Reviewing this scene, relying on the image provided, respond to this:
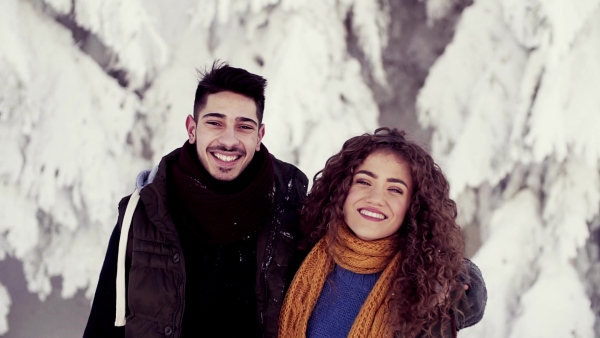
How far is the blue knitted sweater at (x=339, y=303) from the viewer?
2.03m

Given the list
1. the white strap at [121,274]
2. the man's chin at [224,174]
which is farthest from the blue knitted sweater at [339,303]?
the white strap at [121,274]

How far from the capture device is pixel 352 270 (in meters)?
2.07

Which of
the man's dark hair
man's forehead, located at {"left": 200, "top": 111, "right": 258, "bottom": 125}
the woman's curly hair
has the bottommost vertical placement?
the woman's curly hair

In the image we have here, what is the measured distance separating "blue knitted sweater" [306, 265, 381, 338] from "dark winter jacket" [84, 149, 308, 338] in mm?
173

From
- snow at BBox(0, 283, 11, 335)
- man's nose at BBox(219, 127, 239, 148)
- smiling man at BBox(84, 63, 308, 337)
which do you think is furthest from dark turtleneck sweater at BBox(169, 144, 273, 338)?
snow at BBox(0, 283, 11, 335)

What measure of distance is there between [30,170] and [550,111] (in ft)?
12.4

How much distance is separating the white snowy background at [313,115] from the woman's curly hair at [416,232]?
196 cm

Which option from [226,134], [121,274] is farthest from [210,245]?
[226,134]

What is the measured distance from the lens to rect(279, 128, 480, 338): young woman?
1.96 metres

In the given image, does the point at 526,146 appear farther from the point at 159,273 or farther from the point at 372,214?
the point at 159,273

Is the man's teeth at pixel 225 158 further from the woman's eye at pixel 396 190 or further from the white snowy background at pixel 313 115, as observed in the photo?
the white snowy background at pixel 313 115

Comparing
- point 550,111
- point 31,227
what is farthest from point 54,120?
point 550,111

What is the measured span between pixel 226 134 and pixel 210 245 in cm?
46

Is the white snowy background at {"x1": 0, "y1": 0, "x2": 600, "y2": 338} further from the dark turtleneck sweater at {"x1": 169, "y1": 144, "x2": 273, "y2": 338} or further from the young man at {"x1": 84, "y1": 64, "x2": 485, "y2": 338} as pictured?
the dark turtleneck sweater at {"x1": 169, "y1": 144, "x2": 273, "y2": 338}
